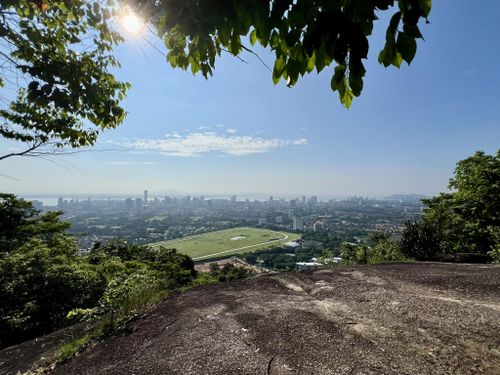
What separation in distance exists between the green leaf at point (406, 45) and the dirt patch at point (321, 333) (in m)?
2.69

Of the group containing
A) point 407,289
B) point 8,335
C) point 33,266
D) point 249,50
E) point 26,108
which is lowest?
point 8,335

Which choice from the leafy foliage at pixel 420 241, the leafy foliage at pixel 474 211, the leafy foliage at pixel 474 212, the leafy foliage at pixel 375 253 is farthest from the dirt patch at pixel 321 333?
the leafy foliage at pixel 474 211

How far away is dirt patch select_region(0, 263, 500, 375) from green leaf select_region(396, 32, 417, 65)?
106 inches

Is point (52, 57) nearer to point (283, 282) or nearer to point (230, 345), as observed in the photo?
point (230, 345)

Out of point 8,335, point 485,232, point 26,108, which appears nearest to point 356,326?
point 26,108

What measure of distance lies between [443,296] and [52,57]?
660 centimetres

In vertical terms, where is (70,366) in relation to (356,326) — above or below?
below

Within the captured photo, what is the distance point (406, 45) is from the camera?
111 centimetres

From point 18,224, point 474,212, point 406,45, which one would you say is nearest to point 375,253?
point 474,212

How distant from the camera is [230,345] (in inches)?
117

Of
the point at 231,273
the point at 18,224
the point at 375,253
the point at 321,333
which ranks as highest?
the point at 18,224

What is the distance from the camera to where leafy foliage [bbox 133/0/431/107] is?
1.06 metres

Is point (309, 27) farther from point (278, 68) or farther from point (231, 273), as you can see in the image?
point (231, 273)

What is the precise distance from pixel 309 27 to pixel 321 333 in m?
3.30
